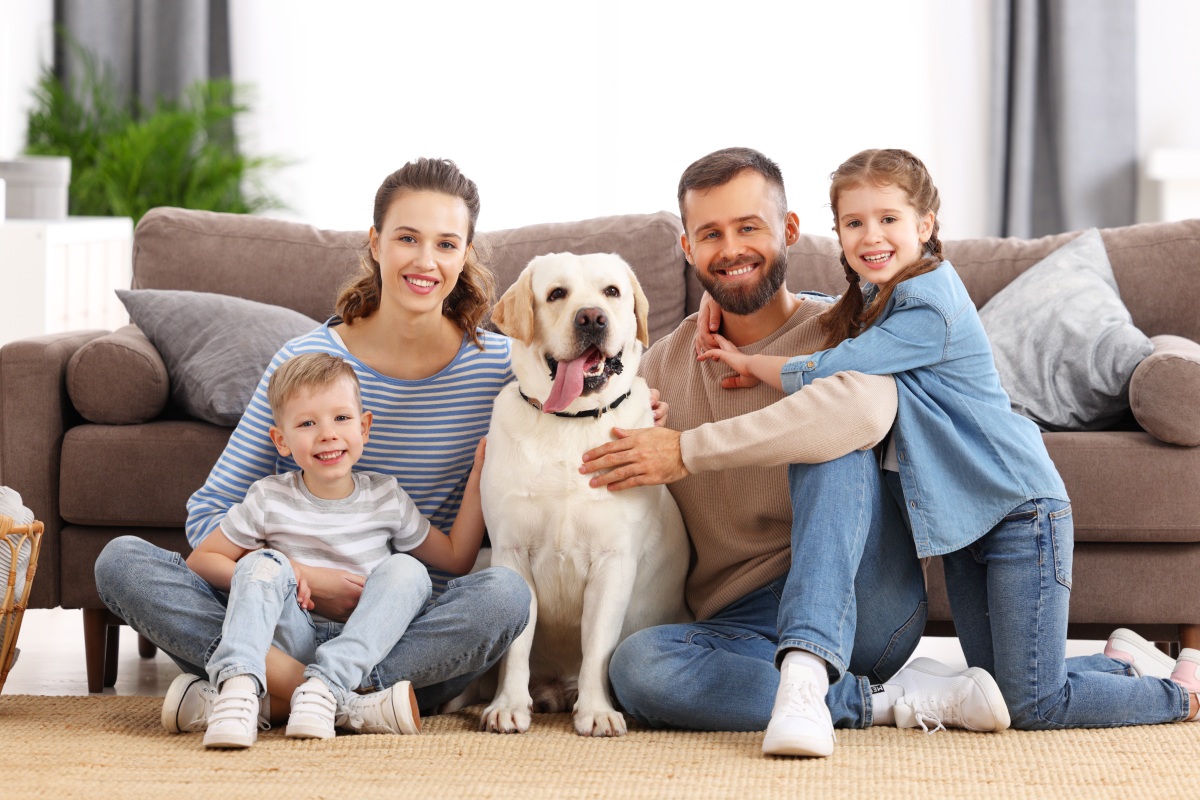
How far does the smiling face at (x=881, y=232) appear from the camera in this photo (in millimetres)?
→ 1957

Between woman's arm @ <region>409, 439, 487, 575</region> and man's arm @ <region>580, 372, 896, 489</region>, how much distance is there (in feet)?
0.84

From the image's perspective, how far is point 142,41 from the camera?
4.93 meters

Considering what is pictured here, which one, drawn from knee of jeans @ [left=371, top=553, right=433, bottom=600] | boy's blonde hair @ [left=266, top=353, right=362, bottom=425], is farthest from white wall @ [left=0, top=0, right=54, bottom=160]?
knee of jeans @ [left=371, top=553, right=433, bottom=600]

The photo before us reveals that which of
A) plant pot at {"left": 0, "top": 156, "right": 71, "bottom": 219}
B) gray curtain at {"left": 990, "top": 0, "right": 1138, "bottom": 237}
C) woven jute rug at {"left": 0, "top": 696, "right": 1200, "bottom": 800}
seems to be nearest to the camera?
woven jute rug at {"left": 0, "top": 696, "right": 1200, "bottom": 800}

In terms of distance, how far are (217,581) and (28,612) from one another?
1653 millimetres

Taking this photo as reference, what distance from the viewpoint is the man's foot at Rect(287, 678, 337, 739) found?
1.76m

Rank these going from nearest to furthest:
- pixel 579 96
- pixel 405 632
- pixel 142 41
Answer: pixel 405 632, pixel 142 41, pixel 579 96

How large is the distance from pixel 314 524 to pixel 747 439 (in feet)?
2.38

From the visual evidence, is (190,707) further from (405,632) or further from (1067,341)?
(1067,341)

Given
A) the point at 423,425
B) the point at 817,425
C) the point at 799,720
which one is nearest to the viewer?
the point at 799,720

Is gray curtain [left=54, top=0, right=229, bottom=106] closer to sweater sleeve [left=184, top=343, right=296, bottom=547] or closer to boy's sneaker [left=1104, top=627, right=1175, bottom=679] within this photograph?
sweater sleeve [left=184, top=343, right=296, bottom=547]

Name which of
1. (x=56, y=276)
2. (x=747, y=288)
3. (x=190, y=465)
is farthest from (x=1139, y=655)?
(x=56, y=276)

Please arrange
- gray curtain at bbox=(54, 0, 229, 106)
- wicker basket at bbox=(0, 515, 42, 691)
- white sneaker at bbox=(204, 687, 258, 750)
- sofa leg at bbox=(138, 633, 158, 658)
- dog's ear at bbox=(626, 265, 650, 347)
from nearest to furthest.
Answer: white sneaker at bbox=(204, 687, 258, 750) < wicker basket at bbox=(0, 515, 42, 691) < dog's ear at bbox=(626, 265, 650, 347) < sofa leg at bbox=(138, 633, 158, 658) < gray curtain at bbox=(54, 0, 229, 106)

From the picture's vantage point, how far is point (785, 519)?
2055 millimetres
